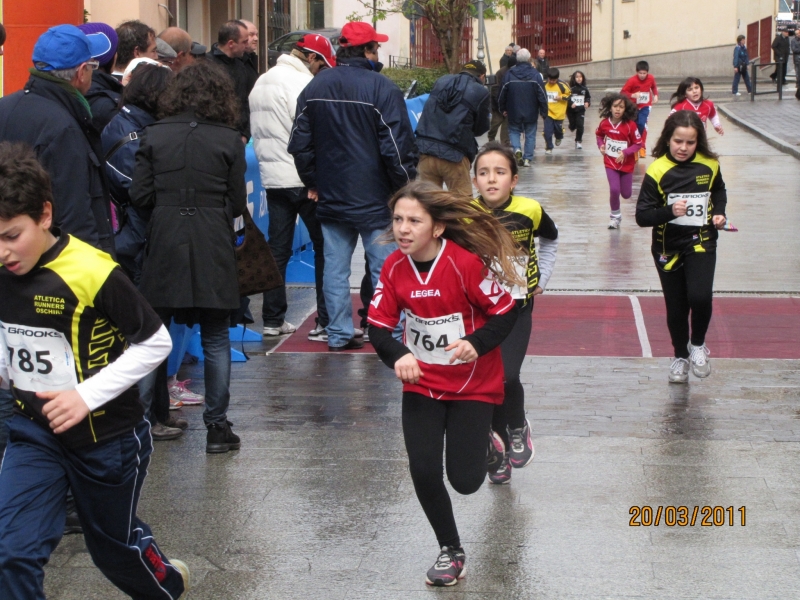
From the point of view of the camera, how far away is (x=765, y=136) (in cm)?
2319

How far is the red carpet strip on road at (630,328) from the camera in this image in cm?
769

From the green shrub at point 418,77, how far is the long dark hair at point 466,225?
18.0 m

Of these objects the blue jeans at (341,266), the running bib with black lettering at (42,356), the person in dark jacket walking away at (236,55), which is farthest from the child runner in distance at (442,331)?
the person in dark jacket walking away at (236,55)

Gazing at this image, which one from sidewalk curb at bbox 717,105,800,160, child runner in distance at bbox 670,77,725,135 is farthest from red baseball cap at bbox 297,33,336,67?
sidewalk curb at bbox 717,105,800,160

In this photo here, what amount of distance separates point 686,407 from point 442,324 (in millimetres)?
2757

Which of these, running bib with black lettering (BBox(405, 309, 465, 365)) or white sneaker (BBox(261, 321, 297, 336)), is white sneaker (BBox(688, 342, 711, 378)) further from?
running bib with black lettering (BBox(405, 309, 465, 365))

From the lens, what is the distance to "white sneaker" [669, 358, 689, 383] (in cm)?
680

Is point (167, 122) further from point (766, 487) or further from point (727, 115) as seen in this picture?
point (727, 115)

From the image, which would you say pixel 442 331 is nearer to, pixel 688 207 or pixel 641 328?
pixel 688 207

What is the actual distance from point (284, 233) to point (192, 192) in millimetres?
2758

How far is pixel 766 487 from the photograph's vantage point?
5008mm

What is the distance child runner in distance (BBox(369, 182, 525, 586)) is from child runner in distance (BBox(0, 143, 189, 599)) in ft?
3.21

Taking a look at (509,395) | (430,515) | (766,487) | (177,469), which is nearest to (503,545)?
(430,515)
